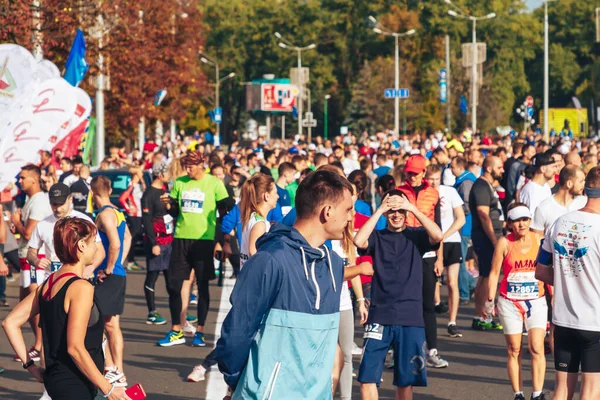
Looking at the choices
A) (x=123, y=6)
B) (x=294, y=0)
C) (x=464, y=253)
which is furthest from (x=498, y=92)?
(x=464, y=253)

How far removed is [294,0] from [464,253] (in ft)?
296

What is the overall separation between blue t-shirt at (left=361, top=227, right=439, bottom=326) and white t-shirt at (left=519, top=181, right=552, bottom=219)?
173 inches

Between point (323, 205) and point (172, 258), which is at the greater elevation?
point (323, 205)

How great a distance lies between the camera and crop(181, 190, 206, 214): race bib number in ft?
39.5

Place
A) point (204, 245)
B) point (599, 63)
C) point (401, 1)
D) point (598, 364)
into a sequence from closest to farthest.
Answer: point (598, 364) → point (204, 245) → point (599, 63) → point (401, 1)

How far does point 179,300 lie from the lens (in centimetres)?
1205

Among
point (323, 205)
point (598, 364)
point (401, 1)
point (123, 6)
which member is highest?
point (401, 1)

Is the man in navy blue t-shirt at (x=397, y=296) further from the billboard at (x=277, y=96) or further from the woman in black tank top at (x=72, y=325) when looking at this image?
the billboard at (x=277, y=96)

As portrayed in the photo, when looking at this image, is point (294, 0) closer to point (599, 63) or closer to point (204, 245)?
point (599, 63)

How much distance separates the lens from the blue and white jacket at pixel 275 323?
4605 millimetres

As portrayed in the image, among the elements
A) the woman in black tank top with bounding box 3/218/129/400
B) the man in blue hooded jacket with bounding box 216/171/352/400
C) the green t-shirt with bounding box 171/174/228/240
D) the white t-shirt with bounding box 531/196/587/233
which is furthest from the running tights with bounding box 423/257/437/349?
the man in blue hooded jacket with bounding box 216/171/352/400

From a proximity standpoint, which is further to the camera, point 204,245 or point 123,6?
point 123,6

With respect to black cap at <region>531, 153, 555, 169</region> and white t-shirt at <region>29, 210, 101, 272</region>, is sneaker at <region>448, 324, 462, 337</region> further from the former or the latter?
white t-shirt at <region>29, 210, 101, 272</region>

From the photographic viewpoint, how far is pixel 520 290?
905 cm
